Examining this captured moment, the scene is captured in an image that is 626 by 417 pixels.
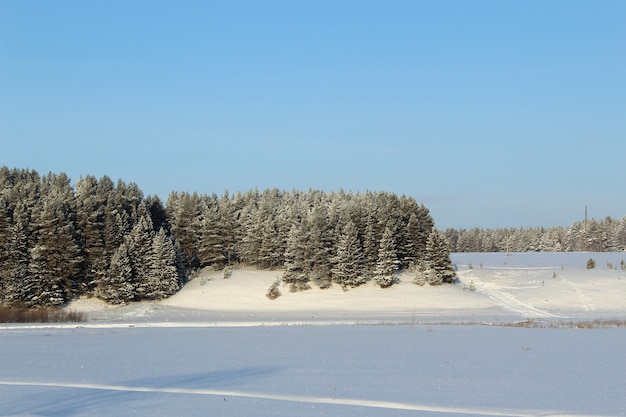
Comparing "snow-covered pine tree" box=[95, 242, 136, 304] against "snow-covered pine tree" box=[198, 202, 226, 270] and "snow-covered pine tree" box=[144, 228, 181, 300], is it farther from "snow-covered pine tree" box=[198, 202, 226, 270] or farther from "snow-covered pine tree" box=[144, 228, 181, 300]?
"snow-covered pine tree" box=[198, 202, 226, 270]

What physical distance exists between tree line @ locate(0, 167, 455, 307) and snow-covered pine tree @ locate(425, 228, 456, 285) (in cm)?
10

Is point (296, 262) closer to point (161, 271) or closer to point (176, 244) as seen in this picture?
point (161, 271)

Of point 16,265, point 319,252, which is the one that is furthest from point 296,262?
point 16,265

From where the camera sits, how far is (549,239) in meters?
124

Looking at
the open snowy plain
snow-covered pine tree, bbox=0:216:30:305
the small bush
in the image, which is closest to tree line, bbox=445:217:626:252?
snow-covered pine tree, bbox=0:216:30:305

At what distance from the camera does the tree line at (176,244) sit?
5750 centimetres

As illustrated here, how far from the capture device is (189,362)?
18.5 m

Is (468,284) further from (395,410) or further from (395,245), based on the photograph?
(395,410)

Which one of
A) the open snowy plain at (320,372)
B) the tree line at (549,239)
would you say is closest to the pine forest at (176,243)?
the open snowy plain at (320,372)

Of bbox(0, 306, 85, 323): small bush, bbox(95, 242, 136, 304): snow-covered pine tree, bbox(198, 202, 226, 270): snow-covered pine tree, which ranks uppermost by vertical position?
bbox(198, 202, 226, 270): snow-covered pine tree

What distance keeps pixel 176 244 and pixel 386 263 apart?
22842 millimetres

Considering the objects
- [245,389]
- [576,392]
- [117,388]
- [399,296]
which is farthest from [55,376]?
[399,296]

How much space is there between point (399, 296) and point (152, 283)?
23352 mm

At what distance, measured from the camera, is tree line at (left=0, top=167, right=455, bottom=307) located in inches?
2264
